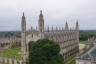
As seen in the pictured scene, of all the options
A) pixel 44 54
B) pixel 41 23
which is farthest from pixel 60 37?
pixel 44 54

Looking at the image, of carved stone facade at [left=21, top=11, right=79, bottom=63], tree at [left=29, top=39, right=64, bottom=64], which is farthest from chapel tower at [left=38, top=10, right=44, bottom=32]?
tree at [left=29, top=39, right=64, bottom=64]

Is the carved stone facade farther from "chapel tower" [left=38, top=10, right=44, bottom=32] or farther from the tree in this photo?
the tree

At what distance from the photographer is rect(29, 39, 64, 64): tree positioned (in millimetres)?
34812

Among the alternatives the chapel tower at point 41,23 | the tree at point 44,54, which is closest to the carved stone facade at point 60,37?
the chapel tower at point 41,23

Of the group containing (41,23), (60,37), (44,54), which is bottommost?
(44,54)

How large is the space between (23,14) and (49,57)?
35.5ft

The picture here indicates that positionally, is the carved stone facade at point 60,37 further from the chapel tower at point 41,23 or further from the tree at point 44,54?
the tree at point 44,54

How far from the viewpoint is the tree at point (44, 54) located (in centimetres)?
3481

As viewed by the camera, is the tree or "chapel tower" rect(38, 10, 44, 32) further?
"chapel tower" rect(38, 10, 44, 32)

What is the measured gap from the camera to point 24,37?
1587 inches

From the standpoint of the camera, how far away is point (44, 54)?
115ft

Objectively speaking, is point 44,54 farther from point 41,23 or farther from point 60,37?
point 60,37

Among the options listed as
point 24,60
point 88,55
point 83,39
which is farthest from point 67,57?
point 83,39

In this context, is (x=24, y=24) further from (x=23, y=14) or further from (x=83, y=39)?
(x=83, y=39)
